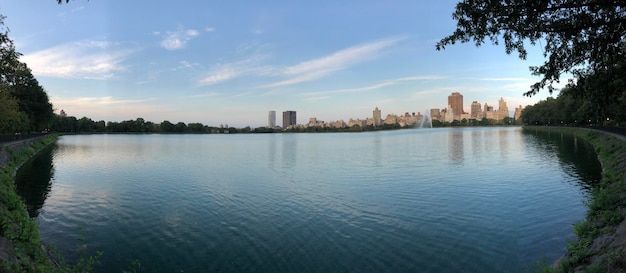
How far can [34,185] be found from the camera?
1128 inches

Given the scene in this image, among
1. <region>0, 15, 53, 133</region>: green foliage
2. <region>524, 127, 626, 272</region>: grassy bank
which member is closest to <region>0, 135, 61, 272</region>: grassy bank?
<region>524, 127, 626, 272</region>: grassy bank

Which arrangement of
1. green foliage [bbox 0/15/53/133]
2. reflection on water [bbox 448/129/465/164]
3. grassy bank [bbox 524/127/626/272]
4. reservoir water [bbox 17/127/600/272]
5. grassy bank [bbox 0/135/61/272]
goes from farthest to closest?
green foliage [bbox 0/15/53/133]
reflection on water [bbox 448/129/465/164]
reservoir water [bbox 17/127/600/272]
grassy bank [bbox 0/135/61/272]
grassy bank [bbox 524/127/626/272]

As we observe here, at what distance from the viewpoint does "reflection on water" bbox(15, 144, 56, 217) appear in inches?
860

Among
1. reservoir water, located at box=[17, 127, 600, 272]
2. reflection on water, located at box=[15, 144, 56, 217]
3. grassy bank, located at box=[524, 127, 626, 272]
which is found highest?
grassy bank, located at box=[524, 127, 626, 272]

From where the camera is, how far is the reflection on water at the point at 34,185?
860 inches

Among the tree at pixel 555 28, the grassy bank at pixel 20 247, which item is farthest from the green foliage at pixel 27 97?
the tree at pixel 555 28

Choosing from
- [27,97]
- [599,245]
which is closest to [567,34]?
[599,245]

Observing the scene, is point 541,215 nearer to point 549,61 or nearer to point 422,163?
point 549,61

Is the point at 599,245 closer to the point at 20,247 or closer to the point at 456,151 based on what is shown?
the point at 20,247

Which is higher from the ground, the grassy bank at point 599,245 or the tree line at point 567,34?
the tree line at point 567,34

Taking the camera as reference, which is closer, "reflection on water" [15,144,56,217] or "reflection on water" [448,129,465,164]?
"reflection on water" [15,144,56,217]

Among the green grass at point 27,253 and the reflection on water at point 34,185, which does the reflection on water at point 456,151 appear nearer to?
the green grass at point 27,253

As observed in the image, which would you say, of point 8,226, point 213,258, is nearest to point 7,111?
point 8,226

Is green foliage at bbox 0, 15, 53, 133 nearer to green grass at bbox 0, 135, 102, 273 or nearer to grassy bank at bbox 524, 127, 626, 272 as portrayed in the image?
green grass at bbox 0, 135, 102, 273
